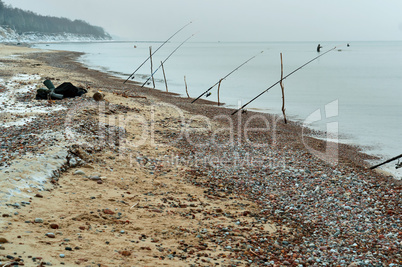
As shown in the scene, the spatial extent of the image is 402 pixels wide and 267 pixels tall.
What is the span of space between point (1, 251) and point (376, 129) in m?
17.4

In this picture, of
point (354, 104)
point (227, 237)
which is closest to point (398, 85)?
point (354, 104)

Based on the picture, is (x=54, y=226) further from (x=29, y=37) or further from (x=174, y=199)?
(x=29, y=37)

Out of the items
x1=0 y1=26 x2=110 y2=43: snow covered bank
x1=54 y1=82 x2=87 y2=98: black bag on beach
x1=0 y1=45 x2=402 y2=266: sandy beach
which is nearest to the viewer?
x1=0 y1=45 x2=402 y2=266: sandy beach

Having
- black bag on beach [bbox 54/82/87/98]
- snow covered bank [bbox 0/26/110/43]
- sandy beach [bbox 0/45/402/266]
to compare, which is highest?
snow covered bank [bbox 0/26/110/43]

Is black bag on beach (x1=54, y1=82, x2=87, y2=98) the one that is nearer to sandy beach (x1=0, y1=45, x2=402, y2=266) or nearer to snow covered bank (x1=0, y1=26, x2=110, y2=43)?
sandy beach (x1=0, y1=45, x2=402, y2=266)

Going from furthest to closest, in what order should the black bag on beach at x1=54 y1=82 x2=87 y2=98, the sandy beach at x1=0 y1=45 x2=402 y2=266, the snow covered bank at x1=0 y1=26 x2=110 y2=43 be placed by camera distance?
the snow covered bank at x1=0 y1=26 x2=110 y2=43 < the black bag on beach at x1=54 y1=82 x2=87 y2=98 < the sandy beach at x1=0 y1=45 x2=402 y2=266

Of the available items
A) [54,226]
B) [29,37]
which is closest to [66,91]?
[54,226]

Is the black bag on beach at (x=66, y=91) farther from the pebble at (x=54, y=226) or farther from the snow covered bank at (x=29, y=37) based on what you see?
the snow covered bank at (x=29, y=37)

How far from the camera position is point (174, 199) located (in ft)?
22.1

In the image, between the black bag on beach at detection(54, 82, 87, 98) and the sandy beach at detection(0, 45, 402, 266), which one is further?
the black bag on beach at detection(54, 82, 87, 98)

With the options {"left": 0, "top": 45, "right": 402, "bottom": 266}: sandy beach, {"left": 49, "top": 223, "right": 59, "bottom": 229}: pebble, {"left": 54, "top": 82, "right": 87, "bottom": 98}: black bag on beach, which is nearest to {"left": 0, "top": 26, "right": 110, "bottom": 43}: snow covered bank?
{"left": 54, "top": 82, "right": 87, "bottom": 98}: black bag on beach

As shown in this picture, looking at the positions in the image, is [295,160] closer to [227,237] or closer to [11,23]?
[227,237]

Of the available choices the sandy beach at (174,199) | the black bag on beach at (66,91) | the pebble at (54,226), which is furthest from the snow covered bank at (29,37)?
the pebble at (54,226)

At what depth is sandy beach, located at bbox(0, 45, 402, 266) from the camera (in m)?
4.81
